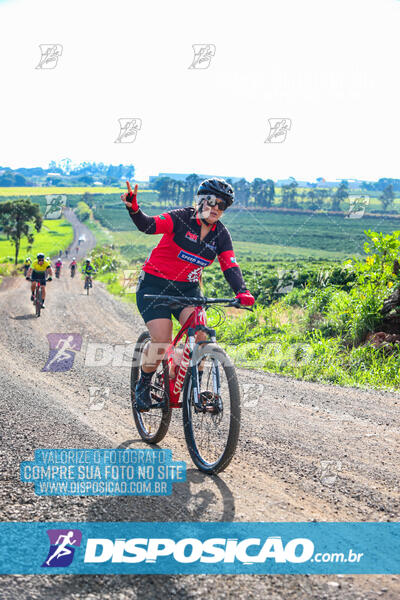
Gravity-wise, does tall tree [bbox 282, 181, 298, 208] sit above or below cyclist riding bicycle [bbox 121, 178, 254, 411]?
above

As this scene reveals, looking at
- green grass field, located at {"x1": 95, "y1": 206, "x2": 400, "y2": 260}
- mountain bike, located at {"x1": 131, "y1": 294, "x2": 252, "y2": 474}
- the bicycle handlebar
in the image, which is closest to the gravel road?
mountain bike, located at {"x1": 131, "y1": 294, "x2": 252, "y2": 474}

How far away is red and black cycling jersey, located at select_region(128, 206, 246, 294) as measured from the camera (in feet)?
16.1

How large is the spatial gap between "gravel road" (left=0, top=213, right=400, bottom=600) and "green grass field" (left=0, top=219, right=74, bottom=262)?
66.0m

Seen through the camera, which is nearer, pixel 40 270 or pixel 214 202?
pixel 214 202

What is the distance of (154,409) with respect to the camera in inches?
210

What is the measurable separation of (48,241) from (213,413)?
10245 cm

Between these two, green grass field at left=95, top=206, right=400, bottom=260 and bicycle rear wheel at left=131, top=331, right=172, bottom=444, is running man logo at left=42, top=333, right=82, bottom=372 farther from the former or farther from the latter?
green grass field at left=95, top=206, right=400, bottom=260

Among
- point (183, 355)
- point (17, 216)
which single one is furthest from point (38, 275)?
point (17, 216)

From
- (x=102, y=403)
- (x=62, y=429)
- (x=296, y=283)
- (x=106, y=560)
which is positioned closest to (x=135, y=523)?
Answer: (x=106, y=560)

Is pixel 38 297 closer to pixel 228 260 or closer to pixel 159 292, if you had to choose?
pixel 159 292

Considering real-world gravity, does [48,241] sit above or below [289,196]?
below

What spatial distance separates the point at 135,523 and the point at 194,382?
1338mm

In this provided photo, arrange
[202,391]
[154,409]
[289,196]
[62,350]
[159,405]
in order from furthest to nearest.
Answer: [289,196]
[62,350]
[154,409]
[159,405]
[202,391]

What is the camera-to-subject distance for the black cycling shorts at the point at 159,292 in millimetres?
5016
